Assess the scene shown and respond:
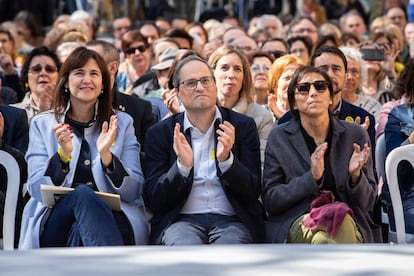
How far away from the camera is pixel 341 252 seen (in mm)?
2434

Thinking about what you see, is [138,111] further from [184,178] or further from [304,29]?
[304,29]

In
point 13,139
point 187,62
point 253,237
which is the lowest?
point 253,237

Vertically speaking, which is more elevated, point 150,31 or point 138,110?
point 150,31

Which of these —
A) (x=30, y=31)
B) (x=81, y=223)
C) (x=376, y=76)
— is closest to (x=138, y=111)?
(x=81, y=223)

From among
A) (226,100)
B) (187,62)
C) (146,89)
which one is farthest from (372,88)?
(187,62)

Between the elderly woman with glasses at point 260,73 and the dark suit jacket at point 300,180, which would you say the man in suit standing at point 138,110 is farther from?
the elderly woman with glasses at point 260,73

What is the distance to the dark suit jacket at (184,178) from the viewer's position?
6.59 m

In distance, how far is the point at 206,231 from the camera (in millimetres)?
6633

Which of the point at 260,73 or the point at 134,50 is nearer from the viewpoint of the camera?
the point at 260,73

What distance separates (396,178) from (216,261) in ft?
13.5

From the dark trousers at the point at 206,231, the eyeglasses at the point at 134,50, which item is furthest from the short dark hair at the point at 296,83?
the eyeglasses at the point at 134,50

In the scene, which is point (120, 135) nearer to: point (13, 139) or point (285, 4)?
point (13, 139)

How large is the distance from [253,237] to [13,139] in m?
1.96

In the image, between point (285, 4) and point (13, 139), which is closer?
point (13, 139)
